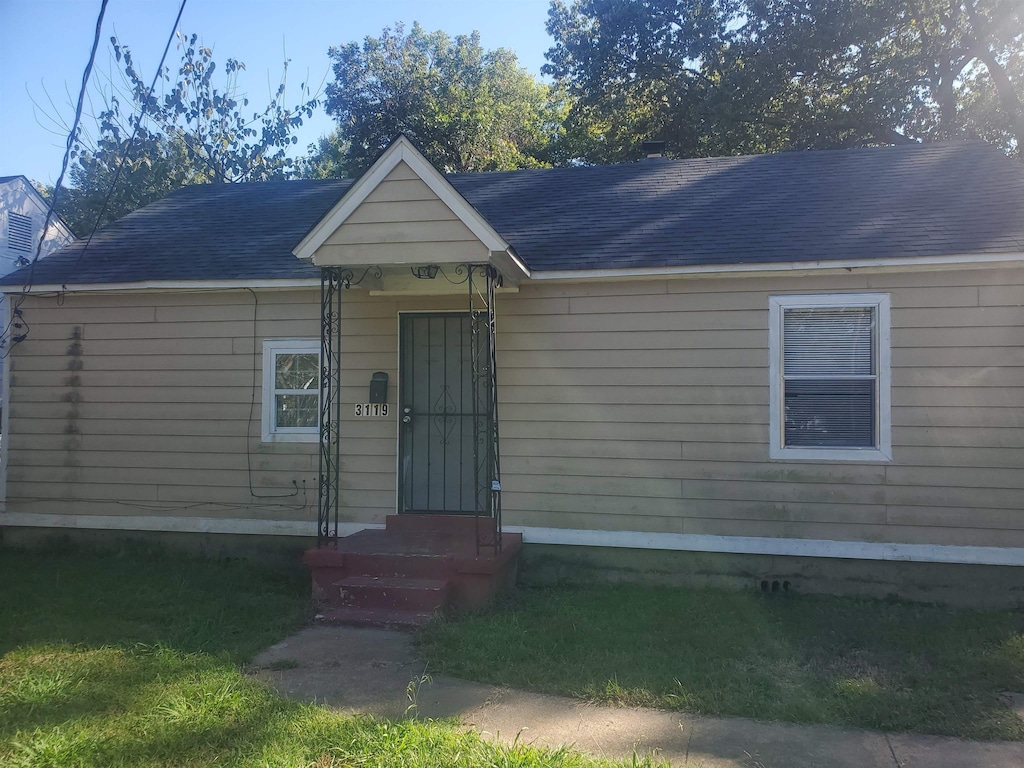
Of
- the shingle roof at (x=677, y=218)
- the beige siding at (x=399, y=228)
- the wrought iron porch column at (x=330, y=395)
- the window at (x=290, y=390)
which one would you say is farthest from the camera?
the window at (x=290, y=390)

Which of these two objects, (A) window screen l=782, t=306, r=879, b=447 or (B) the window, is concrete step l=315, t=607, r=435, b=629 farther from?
(A) window screen l=782, t=306, r=879, b=447

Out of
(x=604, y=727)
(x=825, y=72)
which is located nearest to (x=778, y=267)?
(x=604, y=727)

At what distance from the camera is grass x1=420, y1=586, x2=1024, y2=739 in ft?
13.7

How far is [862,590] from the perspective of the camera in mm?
6375

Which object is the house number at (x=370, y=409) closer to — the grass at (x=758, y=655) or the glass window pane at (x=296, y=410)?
the glass window pane at (x=296, y=410)

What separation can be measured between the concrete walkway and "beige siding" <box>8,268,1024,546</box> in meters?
2.59

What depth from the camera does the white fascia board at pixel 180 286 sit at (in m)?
7.34

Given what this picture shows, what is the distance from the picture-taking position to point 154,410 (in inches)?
307

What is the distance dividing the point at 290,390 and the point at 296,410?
216mm

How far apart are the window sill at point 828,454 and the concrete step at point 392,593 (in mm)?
3150

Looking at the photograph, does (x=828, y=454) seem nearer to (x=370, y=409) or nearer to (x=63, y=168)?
(x=370, y=409)

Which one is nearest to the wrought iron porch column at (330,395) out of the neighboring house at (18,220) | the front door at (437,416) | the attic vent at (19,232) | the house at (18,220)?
the front door at (437,416)

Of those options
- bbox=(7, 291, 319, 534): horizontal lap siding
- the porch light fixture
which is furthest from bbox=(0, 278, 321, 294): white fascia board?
the porch light fixture

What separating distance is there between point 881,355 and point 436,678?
461 cm
